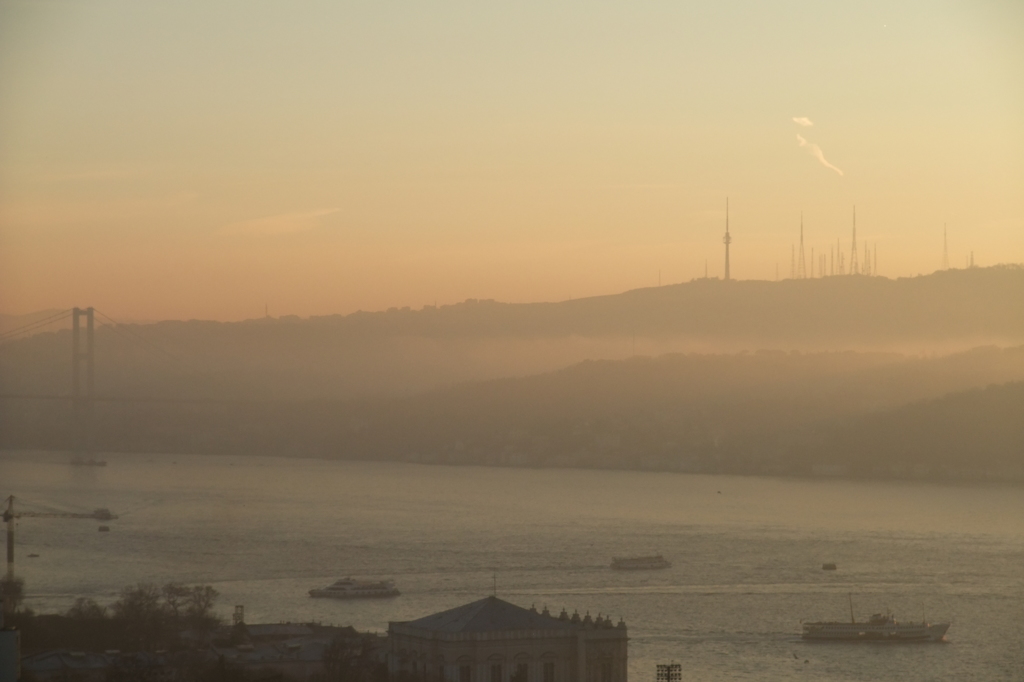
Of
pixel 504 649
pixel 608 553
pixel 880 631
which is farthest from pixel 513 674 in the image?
pixel 608 553

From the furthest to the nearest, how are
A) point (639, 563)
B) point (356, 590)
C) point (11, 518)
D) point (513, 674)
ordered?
point (639, 563) < point (11, 518) < point (356, 590) < point (513, 674)

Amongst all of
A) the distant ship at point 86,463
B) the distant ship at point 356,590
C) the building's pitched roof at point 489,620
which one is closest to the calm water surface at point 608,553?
the distant ship at point 356,590

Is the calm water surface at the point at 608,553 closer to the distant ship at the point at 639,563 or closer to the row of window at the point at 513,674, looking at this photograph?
the distant ship at the point at 639,563

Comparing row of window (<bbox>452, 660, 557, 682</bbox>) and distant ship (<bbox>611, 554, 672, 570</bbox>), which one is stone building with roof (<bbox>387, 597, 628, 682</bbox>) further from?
distant ship (<bbox>611, 554, 672, 570</bbox>)

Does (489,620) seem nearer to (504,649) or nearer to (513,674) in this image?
(504,649)

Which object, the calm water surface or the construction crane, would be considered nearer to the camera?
the construction crane

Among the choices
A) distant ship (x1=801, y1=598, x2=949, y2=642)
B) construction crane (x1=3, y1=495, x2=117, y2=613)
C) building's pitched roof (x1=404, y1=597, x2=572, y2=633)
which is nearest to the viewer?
building's pitched roof (x1=404, y1=597, x2=572, y2=633)

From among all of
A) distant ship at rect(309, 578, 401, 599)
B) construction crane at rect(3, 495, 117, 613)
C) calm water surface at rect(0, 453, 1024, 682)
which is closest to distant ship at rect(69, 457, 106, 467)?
calm water surface at rect(0, 453, 1024, 682)
